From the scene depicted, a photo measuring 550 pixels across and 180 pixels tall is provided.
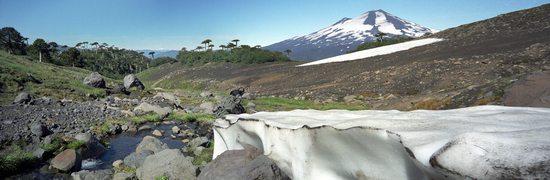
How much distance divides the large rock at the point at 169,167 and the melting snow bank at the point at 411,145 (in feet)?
11.7

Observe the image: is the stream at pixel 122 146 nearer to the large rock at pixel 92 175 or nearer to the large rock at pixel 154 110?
the large rock at pixel 92 175

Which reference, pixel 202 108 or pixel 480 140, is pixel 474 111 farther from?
pixel 202 108

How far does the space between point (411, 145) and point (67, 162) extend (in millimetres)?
11486

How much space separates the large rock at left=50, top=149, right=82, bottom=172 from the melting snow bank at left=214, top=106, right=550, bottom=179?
26.4 feet

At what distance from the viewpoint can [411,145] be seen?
3.26 meters

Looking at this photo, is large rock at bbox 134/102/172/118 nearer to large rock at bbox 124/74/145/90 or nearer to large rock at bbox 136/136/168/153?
large rock at bbox 136/136/168/153

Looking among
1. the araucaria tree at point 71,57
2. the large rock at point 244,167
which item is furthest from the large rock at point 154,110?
the araucaria tree at point 71,57

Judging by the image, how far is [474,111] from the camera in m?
4.80

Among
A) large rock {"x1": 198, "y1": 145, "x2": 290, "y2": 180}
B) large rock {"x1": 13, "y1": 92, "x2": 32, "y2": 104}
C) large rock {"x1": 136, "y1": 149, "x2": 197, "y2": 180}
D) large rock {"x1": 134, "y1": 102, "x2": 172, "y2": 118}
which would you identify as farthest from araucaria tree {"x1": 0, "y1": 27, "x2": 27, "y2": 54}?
large rock {"x1": 198, "y1": 145, "x2": 290, "y2": 180}

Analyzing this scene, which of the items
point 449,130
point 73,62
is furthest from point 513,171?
point 73,62

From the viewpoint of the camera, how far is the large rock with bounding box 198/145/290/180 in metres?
5.41

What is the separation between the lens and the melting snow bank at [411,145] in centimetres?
258

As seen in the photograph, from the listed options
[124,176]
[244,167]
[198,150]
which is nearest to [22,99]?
[198,150]

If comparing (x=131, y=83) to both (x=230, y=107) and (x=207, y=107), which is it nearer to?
(x=207, y=107)
